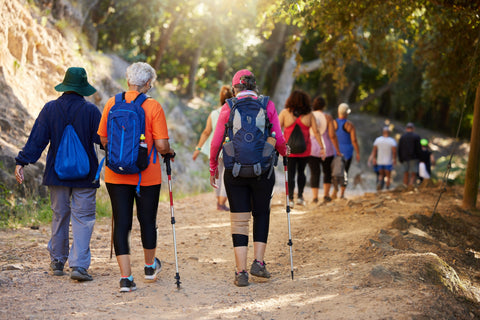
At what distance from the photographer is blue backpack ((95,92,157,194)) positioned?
516 cm

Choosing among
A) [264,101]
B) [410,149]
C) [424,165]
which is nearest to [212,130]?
[264,101]

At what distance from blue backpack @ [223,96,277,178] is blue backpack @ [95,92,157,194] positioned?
33.9 inches

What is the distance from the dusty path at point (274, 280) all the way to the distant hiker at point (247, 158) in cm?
44

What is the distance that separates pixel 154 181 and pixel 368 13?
22.4ft

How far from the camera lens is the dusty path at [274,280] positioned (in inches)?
195

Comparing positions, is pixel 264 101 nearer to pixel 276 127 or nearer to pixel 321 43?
pixel 276 127

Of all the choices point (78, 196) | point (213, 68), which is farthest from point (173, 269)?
point (213, 68)

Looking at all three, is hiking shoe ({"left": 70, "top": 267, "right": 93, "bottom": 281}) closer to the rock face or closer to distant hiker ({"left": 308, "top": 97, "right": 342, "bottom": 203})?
the rock face

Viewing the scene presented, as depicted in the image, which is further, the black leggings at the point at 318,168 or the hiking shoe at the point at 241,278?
the black leggings at the point at 318,168

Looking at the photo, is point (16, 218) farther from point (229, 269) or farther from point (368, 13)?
point (368, 13)

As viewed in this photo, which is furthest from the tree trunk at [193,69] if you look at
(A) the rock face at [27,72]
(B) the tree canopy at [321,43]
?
(A) the rock face at [27,72]

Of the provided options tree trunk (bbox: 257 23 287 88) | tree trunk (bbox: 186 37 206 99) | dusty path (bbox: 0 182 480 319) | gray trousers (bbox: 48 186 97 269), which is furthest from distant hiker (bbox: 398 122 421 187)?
tree trunk (bbox: 257 23 287 88)

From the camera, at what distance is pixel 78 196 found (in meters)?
5.72

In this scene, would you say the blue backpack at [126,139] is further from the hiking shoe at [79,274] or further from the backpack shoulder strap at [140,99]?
the hiking shoe at [79,274]
